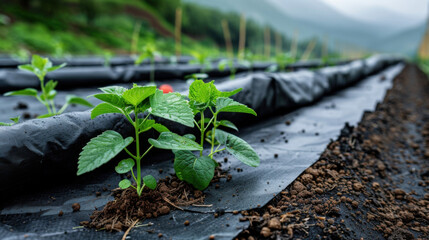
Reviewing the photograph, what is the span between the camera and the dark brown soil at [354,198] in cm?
101

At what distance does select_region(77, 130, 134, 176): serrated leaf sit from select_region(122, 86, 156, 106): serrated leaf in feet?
0.47

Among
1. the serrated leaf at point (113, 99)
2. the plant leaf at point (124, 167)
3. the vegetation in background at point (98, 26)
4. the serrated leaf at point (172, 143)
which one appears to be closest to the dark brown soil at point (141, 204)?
the plant leaf at point (124, 167)

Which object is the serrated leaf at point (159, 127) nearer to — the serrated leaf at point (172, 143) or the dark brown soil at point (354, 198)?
the serrated leaf at point (172, 143)

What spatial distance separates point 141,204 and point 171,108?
400 mm

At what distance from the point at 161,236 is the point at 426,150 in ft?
7.64

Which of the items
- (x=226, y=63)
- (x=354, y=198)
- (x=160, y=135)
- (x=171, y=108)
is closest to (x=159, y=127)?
(x=160, y=135)

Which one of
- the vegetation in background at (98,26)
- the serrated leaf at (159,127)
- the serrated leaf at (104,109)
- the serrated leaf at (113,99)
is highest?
the vegetation in background at (98,26)

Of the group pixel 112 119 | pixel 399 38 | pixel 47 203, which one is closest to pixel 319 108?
pixel 112 119

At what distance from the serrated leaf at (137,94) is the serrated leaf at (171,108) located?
41 millimetres

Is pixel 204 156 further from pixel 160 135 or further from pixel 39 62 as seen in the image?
pixel 39 62

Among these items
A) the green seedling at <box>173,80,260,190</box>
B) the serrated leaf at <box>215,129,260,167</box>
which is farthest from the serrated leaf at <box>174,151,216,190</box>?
the serrated leaf at <box>215,129,260,167</box>

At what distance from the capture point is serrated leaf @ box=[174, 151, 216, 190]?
3.81 ft

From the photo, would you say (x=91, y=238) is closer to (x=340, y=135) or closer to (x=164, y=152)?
(x=164, y=152)

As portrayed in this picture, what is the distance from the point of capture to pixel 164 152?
5.43 ft
